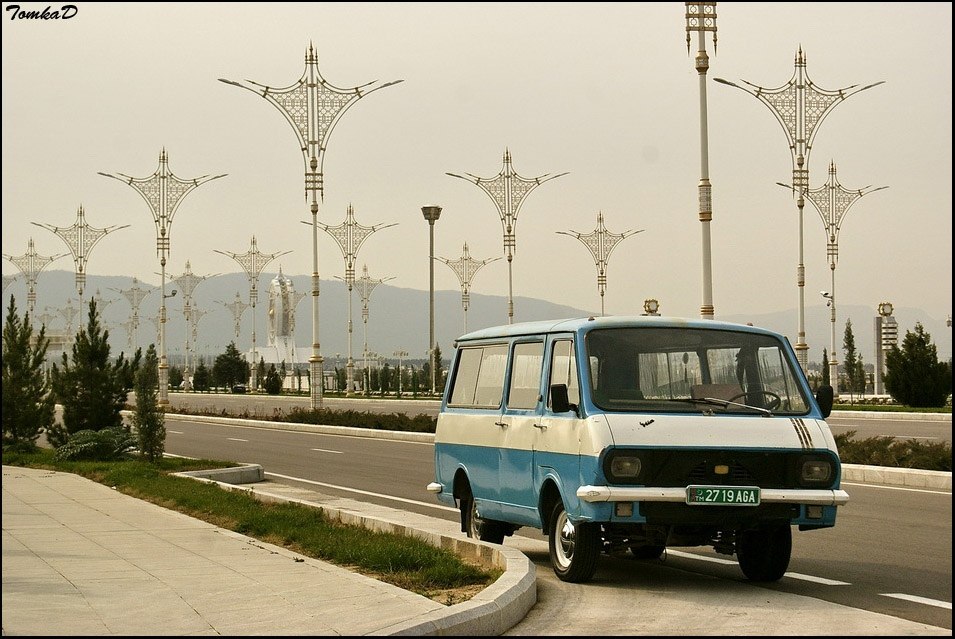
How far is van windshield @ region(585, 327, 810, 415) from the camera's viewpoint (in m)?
10.6

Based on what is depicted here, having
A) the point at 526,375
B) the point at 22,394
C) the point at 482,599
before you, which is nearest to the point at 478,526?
the point at 526,375

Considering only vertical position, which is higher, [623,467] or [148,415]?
[148,415]

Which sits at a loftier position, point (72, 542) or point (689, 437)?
point (689, 437)

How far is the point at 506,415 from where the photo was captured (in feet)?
39.6

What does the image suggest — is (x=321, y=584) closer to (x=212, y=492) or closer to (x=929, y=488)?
(x=212, y=492)

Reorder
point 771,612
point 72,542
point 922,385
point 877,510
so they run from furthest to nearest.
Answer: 1. point 922,385
2. point 877,510
3. point 72,542
4. point 771,612

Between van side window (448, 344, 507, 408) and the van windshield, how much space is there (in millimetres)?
1747

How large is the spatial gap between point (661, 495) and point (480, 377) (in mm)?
3443

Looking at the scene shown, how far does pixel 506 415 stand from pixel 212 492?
7703mm

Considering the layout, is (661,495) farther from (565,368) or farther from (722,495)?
(565,368)

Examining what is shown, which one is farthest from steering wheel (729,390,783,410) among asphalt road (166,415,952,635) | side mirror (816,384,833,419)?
asphalt road (166,415,952,635)

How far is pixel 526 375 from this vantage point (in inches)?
467

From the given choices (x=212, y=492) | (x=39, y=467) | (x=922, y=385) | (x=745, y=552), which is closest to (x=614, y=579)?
(x=745, y=552)

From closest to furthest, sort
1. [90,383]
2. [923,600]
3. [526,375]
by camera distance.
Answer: [923,600], [526,375], [90,383]
